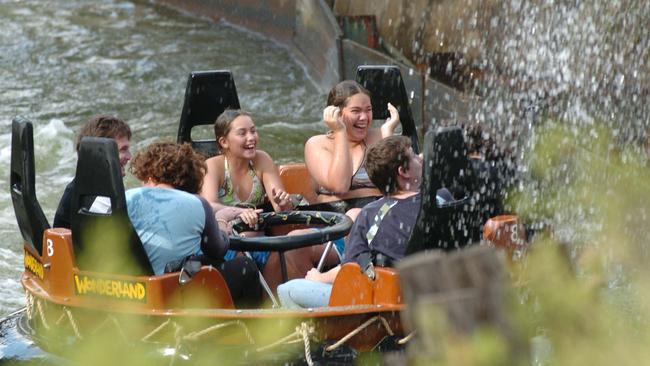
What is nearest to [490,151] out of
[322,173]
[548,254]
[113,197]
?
[322,173]

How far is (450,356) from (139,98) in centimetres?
1073

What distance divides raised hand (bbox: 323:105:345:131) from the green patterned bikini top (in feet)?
1.21

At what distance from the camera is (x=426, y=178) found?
369cm

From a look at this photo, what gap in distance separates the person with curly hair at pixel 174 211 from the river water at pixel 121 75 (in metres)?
3.91

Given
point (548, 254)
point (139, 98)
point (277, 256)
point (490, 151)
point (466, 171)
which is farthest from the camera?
point (139, 98)

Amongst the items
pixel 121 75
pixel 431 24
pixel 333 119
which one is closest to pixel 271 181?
pixel 333 119

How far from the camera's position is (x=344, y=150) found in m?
5.06

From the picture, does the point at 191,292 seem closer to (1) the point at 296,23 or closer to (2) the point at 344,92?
(2) the point at 344,92

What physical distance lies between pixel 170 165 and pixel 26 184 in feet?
2.07

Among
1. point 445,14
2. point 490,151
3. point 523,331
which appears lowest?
point 445,14

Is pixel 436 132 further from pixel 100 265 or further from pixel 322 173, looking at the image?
pixel 100 265

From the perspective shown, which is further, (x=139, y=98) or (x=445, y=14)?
(x=139, y=98)

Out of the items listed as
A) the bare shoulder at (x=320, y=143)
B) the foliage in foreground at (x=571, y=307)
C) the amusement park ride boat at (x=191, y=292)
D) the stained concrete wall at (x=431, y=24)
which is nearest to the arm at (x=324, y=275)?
the amusement park ride boat at (x=191, y=292)

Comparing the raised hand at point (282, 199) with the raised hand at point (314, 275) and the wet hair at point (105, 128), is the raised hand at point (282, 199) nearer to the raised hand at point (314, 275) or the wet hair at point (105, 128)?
the raised hand at point (314, 275)
